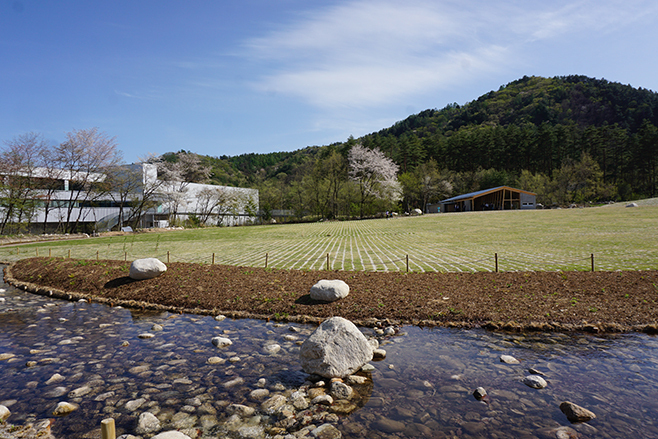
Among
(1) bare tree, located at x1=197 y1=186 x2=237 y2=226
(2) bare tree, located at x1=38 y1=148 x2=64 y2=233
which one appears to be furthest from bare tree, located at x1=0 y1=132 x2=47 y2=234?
(1) bare tree, located at x1=197 y1=186 x2=237 y2=226

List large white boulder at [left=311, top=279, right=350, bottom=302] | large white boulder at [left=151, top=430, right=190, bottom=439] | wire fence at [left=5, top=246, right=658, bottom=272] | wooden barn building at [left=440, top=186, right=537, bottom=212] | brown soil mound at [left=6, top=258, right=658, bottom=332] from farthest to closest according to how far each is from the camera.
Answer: wooden barn building at [left=440, top=186, right=537, bottom=212] → wire fence at [left=5, top=246, right=658, bottom=272] → large white boulder at [left=311, top=279, right=350, bottom=302] → brown soil mound at [left=6, top=258, right=658, bottom=332] → large white boulder at [left=151, top=430, right=190, bottom=439]

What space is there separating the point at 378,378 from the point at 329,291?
3156 millimetres

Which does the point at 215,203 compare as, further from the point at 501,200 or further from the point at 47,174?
the point at 501,200

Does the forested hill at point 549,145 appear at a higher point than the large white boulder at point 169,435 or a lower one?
higher

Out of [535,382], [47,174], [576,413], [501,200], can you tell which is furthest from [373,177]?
Result: [576,413]

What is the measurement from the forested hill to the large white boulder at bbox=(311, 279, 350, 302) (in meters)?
56.5

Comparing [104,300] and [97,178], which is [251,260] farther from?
[97,178]

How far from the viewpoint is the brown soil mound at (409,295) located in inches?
258

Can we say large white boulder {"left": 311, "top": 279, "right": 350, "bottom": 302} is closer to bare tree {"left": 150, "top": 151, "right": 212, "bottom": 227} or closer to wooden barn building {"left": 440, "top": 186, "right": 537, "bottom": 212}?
bare tree {"left": 150, "top": 151, "right": 212, "bottom": 227}

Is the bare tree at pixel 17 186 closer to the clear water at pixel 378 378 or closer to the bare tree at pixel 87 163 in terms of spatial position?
the bare tree at pixel 87 163

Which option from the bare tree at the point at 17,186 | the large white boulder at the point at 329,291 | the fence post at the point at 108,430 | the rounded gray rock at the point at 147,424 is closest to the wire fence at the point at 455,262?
the large white boulder at the point at 329,291

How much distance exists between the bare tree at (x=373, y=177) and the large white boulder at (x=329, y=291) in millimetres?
44326

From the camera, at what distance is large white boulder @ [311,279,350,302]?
298 inches

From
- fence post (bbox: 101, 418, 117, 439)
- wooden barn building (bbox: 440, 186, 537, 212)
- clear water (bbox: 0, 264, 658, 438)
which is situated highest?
wooden barn building (bbox: 440, 186, 537, 212)
